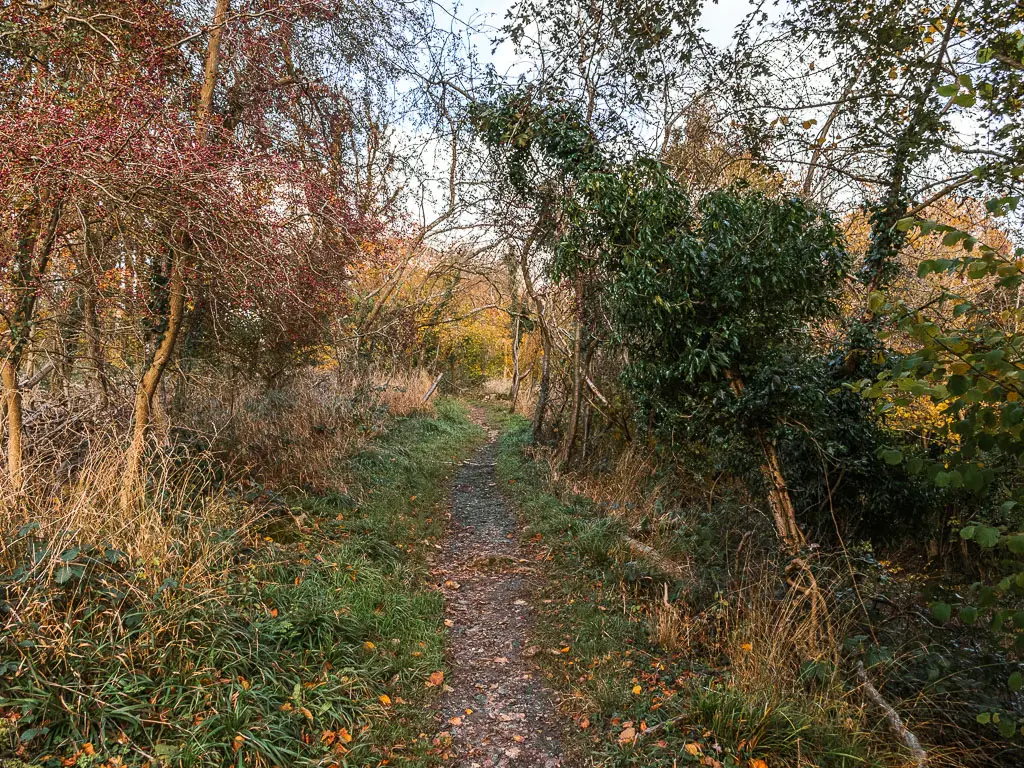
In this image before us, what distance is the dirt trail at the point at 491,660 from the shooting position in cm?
347

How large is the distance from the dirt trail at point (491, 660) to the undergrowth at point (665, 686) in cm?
22

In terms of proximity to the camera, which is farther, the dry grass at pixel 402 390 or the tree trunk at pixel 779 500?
the dry grass at pixel 402 390

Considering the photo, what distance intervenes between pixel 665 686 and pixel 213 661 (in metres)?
3.06

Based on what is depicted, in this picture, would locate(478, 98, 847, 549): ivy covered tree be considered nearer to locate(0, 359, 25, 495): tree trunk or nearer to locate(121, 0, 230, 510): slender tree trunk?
locate(121, 0, 230, 510): slender tree trunk

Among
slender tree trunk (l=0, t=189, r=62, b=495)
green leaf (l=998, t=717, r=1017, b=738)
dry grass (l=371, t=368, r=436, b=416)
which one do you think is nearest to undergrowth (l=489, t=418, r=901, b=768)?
green leaf (l=998, t=717, r=1017, b=738)

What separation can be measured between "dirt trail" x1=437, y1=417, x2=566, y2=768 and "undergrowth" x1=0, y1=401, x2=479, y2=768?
267 millimetres

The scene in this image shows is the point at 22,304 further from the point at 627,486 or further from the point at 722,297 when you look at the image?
the point at 627,486

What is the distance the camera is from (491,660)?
14.5 feet

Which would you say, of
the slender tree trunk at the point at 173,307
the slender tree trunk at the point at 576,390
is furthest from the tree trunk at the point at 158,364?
the slender tree trunk at the point at 576,390

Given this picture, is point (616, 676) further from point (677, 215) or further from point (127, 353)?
point (127, 353)

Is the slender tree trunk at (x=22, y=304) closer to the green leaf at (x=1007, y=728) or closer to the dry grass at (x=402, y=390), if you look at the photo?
the green leaf at (x=1007, y=728)

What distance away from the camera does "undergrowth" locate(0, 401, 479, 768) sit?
2641mm

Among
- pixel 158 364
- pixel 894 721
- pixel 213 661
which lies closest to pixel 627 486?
pixel 894 721

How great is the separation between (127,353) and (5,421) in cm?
126
